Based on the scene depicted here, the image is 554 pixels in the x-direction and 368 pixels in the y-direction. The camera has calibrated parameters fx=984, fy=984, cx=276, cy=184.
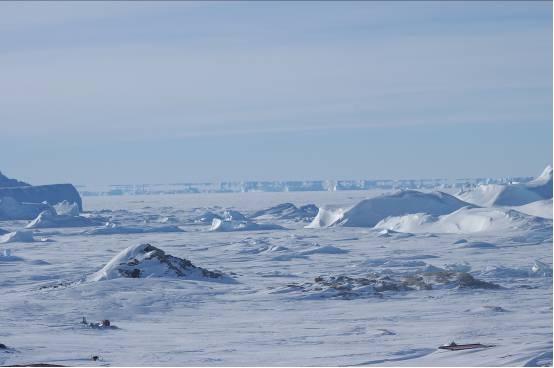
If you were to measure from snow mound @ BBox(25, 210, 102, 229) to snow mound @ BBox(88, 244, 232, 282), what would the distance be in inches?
1567

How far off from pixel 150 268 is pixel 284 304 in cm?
754

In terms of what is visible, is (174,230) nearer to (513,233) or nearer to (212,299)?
(513,233)

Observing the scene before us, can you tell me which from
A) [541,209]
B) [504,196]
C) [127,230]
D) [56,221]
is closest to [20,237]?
[127,230]

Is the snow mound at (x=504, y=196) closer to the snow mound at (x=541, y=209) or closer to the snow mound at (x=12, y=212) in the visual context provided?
the snow mound at (x=541, y=209)

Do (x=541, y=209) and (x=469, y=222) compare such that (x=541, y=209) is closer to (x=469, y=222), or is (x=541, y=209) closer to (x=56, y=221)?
(x=469, y=222)

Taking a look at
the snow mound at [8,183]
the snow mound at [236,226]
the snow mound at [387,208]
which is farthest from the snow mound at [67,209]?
the snow mound at [387,208]

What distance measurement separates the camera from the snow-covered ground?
16594 mm

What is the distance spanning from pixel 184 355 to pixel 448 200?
5159cm

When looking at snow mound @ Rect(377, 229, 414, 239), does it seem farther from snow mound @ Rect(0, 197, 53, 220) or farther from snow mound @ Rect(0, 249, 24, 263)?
snow mound @ Rect(0, 197, 53, 220)

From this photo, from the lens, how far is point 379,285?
27328mm

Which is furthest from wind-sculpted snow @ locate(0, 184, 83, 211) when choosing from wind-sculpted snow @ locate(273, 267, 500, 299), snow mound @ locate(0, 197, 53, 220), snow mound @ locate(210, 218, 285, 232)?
wind-sculpted snow @ locate(273, 267, 500, 299)

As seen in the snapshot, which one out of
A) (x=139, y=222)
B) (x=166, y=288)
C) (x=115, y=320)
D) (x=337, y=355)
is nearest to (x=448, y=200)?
(x=139, y=222)

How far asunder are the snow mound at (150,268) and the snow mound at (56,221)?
A: 3980 cm

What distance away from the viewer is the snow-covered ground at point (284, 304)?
16.6m
